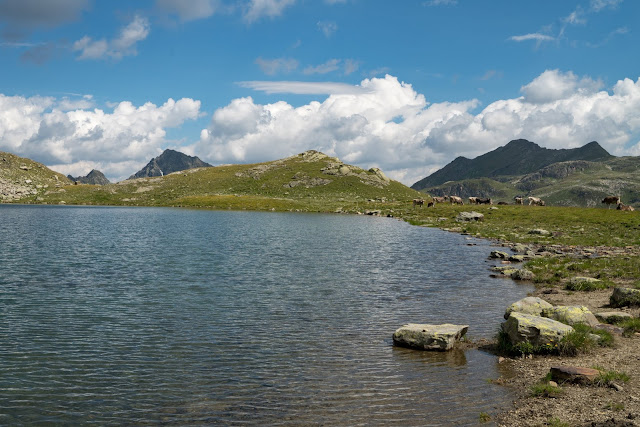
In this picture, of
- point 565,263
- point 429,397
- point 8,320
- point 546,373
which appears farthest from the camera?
point 565,263

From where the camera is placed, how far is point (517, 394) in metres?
14.7

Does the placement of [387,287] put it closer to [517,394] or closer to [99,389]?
[517,394]

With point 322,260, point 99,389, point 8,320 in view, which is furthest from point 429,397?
point 322,260

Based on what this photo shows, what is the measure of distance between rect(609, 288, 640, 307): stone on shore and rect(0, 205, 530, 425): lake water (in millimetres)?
5756

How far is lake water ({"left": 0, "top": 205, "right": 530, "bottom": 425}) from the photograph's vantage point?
44.5 ft

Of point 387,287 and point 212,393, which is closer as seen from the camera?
point 212,393

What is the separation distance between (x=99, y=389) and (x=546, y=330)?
17751 millimetres

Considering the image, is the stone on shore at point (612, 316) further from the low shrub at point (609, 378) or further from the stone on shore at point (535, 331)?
the low shrub at point (609, 378)

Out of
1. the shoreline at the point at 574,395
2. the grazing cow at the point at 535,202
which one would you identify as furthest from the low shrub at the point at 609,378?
the grazing cow at the point at 535,202

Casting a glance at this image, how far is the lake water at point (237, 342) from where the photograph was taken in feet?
44.5

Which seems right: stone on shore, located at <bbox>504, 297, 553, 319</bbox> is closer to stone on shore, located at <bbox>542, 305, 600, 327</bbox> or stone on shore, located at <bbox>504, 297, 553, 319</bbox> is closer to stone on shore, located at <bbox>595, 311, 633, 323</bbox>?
stone on shore, located at <bbox>542, 305, 600, 327</bbox>

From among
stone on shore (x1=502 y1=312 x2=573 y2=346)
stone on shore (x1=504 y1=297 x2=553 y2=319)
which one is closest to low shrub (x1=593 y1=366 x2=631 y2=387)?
stone on shore (x1=502 y1=312 x2=573 y2=346)

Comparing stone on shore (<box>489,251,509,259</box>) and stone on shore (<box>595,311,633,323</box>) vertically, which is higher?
stone on shore (<box>489,251,509,259</box>)

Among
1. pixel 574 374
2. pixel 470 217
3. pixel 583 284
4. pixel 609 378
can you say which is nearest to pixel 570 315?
pixel 609 378
